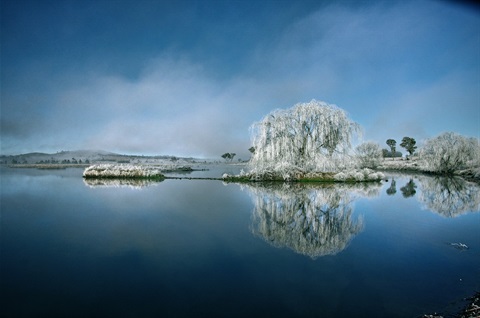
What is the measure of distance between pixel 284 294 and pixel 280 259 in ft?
4.95

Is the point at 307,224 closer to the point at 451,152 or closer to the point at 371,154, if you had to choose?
the point at 451,152

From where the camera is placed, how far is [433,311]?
4180mm

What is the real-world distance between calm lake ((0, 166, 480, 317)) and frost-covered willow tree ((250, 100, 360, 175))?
1496cm

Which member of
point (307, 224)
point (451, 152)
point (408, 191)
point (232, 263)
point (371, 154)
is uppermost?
point (371, 154)

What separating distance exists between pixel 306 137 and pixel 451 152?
25954 millimetres

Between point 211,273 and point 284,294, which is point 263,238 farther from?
point 284,294

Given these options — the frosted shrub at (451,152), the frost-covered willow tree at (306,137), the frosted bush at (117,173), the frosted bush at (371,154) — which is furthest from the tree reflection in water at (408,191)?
the frosted bush at (371,154)

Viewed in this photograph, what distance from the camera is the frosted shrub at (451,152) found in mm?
38750

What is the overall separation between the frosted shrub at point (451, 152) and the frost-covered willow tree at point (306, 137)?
21650 mm

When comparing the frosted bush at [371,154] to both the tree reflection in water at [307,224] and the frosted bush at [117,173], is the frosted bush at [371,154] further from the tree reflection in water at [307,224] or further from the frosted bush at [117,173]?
the tree reflection in water at [307,224]

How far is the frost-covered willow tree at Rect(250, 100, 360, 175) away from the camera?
26.0m

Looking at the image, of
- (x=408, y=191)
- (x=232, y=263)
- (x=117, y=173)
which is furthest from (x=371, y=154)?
(x=232, y=263)

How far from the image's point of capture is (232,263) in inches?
229

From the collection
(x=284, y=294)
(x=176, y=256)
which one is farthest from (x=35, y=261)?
(x=284, y=294)
